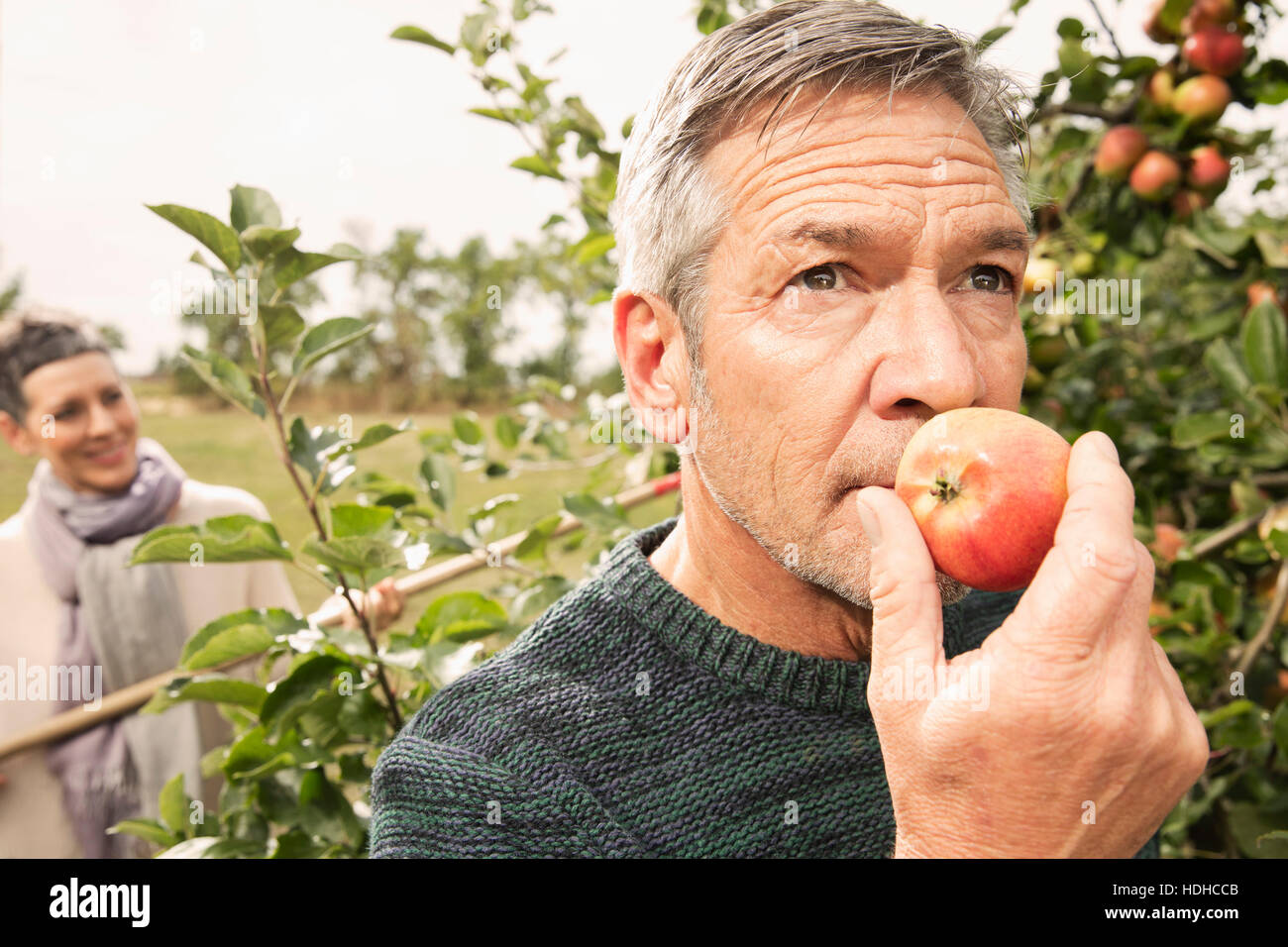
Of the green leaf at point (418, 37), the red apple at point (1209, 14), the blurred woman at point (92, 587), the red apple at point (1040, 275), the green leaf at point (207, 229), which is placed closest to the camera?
the green leaf at point (207, 229)

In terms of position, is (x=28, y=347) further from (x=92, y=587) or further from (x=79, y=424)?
(x=92, y=587)

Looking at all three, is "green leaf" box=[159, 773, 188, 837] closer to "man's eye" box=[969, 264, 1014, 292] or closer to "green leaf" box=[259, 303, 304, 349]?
"green leaf" box=[259, 303, 304, 349]

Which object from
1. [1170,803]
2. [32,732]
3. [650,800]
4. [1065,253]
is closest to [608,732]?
[650,800]

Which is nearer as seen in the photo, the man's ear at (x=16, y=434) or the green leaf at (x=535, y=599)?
the green leaf at (x=535, y=599)

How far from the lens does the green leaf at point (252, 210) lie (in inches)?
44.1

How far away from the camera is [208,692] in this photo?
121 cm

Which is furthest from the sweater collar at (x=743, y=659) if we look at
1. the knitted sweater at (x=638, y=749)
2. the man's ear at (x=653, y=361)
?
the man's ear at (x=653, y=361)

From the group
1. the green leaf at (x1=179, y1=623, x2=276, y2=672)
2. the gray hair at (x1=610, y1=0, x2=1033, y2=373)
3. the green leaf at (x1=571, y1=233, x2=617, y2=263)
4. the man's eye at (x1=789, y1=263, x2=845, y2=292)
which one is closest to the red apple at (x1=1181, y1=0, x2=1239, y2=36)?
the gray hair at (x1=610, y1=0, x2=1033, y2=373)

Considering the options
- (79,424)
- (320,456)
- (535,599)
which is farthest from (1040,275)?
(79,424)

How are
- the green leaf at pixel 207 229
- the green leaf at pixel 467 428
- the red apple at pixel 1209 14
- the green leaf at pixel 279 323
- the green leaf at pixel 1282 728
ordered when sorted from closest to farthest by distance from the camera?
the green leaf at pixel 207 229 < the green leaf at pixel 279 323 < the green leaf at pixel 1282 728 < the green leaf at pixel 467 428 < the red apple at pixel 1209 14

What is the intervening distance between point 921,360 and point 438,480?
2.75ft

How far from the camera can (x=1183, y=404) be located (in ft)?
6.97

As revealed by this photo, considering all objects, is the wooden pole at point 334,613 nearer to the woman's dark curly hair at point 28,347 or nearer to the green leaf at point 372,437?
the green leaf at point 372,437

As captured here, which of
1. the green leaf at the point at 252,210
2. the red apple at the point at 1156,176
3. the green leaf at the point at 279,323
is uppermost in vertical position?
the red apple at the point at 1156,176
